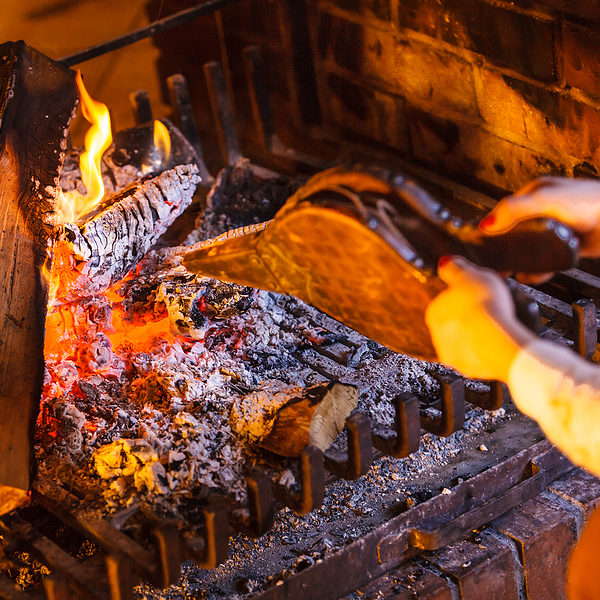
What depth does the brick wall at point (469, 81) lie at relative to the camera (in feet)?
7.71

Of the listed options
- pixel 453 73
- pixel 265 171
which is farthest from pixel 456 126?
pixel 265 171

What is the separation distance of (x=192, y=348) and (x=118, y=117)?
254cm

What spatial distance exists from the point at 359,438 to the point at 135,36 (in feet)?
6.06

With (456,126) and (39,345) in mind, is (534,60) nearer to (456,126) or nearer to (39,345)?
(456,126)

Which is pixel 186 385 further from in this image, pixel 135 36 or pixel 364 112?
pixel 364 112

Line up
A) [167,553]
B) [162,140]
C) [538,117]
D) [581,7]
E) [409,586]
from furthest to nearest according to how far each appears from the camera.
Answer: [162,140] → [538,117] → [581,7] → [409,586] → [167,553]

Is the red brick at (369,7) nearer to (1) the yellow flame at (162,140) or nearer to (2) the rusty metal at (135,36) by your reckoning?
(2) the rusty metal at (135,36)

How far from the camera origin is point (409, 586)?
1841 mm

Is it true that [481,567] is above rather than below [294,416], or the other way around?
below

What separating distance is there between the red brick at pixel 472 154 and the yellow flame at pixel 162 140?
33.6 inches

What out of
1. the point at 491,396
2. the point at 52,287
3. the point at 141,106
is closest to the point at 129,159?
the point at 141,106

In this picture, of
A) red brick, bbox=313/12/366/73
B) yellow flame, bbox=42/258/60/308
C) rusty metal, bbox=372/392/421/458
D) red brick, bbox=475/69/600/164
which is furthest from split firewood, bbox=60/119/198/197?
rusty metal, bbox=372/392/421/458

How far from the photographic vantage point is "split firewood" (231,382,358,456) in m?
1.74

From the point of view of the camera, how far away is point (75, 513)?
168 centimetres
